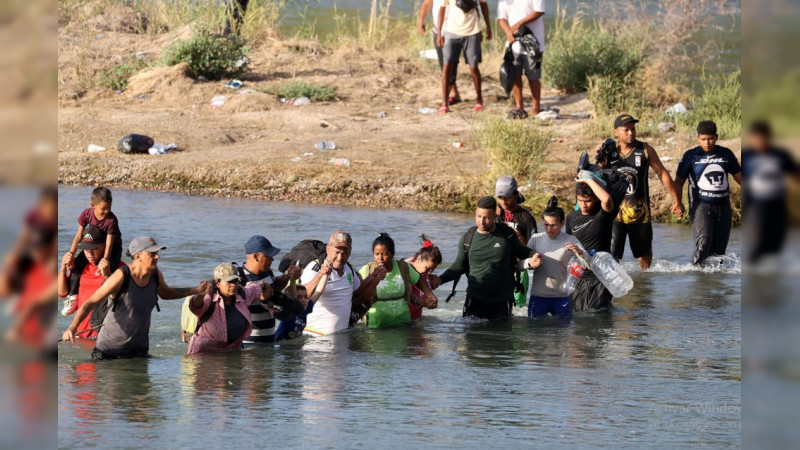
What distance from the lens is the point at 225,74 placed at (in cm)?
Result: 1830

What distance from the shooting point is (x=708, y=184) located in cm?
989

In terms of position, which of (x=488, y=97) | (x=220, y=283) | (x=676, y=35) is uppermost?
(x=676, y=35)

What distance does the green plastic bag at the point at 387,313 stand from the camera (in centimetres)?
814

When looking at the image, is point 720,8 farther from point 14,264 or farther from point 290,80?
point 14,264

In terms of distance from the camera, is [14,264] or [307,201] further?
[307,201]

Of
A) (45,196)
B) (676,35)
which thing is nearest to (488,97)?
(676,35)

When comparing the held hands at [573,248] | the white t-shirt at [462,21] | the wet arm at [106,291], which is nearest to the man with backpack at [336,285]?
the held hands at [573,248]

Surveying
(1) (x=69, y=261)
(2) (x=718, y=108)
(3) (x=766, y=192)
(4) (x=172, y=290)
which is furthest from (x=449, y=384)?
(2) (x=718, y=108)

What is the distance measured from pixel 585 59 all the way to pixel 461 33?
254 centimetres

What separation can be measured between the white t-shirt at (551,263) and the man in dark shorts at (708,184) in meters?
1.89

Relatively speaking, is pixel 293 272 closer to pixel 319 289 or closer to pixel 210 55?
pixel 319 289

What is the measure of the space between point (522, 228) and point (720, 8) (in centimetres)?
1245

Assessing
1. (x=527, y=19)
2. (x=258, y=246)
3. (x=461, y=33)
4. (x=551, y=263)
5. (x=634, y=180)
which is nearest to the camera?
(x=258, y=246)

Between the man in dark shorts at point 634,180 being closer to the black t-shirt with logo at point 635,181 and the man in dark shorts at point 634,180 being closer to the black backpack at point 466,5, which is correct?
the black t-shirt with logo at point 635,181
